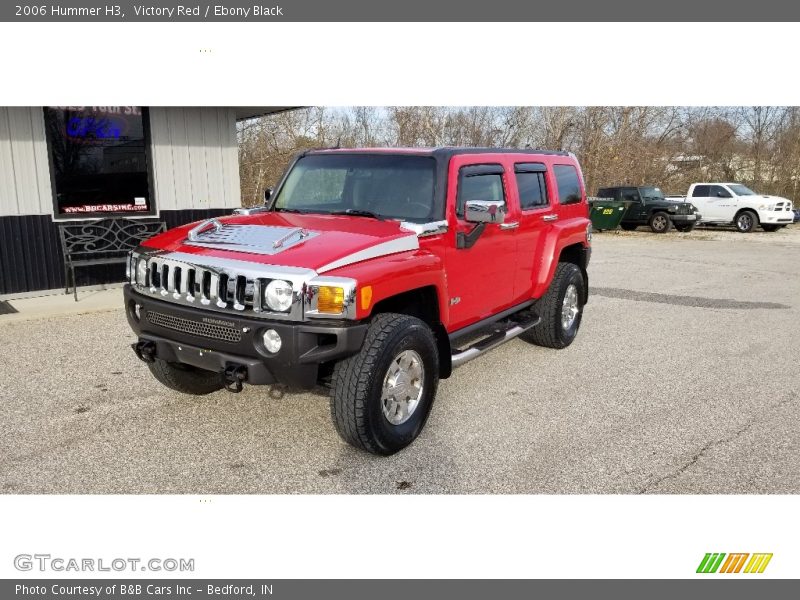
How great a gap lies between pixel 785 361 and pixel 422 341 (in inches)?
168

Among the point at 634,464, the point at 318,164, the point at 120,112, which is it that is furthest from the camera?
the point at 120,112

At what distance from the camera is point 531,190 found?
5.85 meters

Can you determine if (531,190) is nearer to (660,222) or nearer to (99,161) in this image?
(99,161)

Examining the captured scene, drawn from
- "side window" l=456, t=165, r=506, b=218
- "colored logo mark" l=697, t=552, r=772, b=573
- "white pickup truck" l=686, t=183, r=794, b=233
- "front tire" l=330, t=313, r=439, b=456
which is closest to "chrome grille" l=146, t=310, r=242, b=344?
"front tire" l=330, t=313, r=439, b=456

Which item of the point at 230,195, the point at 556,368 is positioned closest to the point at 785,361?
the point at 556,368

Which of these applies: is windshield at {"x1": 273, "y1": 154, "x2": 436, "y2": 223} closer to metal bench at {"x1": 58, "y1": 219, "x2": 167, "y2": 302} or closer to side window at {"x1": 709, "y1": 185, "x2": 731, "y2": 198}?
metal bench at {"x1": 58, "y1": 219, "x2": 167, "y2": 302}

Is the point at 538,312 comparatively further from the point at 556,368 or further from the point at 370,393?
the point at 370,393

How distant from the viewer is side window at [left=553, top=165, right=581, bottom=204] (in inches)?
253

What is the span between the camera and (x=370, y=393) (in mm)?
3609

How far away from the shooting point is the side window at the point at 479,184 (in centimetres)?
468

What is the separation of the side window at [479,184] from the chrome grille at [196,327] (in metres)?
1.94

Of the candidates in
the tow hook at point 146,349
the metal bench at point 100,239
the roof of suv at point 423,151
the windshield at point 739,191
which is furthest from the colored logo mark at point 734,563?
the windshield at point 739,191

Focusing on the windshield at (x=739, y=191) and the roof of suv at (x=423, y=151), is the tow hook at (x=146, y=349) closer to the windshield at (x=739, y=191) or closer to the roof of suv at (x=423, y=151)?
the roof of suv at (x=423, y=151)

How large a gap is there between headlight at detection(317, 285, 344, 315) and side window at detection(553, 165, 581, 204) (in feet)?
12.1
